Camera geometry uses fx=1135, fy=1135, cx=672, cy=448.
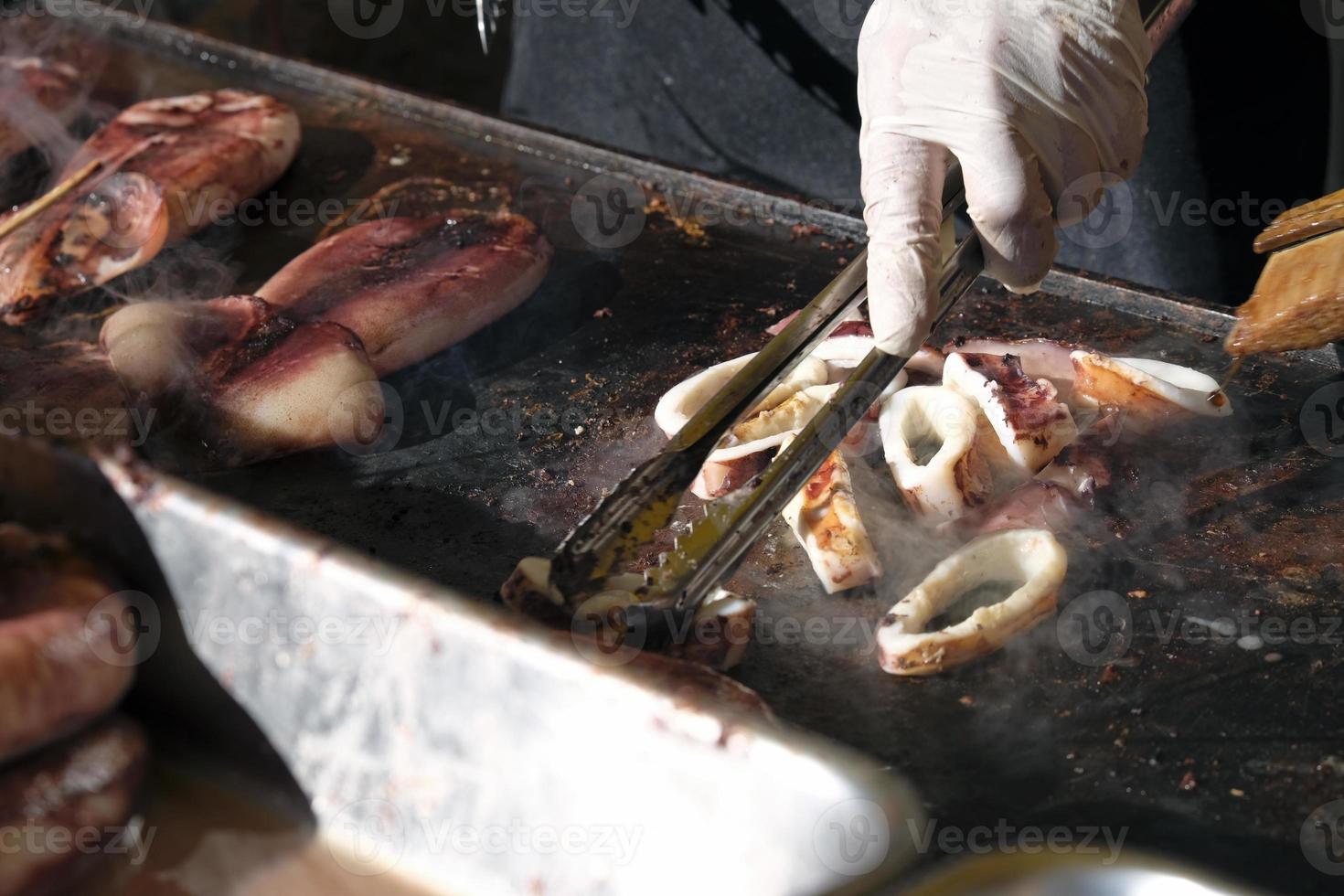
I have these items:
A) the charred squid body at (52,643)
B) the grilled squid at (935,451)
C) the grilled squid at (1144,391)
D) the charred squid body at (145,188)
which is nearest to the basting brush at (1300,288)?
the grilled squid at (1144,391)

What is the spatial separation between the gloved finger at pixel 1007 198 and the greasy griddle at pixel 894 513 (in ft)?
1.60

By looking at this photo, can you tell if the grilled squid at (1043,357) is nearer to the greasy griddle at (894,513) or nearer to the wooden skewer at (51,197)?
the greasy griddle at (894,513)

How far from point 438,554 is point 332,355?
1.98 feet

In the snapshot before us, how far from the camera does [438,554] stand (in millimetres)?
2203

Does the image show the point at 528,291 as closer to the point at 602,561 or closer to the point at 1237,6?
the point at 602,561

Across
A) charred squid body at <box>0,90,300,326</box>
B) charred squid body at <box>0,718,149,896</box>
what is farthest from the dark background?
charred squid body at <box>0,718,149,896</box>

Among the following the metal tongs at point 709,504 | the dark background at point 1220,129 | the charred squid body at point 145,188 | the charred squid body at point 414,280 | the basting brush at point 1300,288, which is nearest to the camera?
the metal tongs at point 709,504

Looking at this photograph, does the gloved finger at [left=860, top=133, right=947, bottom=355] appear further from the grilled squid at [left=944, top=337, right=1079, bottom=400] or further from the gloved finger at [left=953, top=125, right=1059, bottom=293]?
the grilled squid at [left=944, top=337, right=1079, bottom=400]

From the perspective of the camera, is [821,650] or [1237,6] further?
[1237,6]

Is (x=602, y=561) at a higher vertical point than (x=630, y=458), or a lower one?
higher

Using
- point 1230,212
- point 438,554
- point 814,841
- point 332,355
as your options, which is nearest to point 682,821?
point 814,841

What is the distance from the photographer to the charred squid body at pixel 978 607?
6.21 ft

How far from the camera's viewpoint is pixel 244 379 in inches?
97.9

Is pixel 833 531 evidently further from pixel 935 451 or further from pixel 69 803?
pixel 69 803
